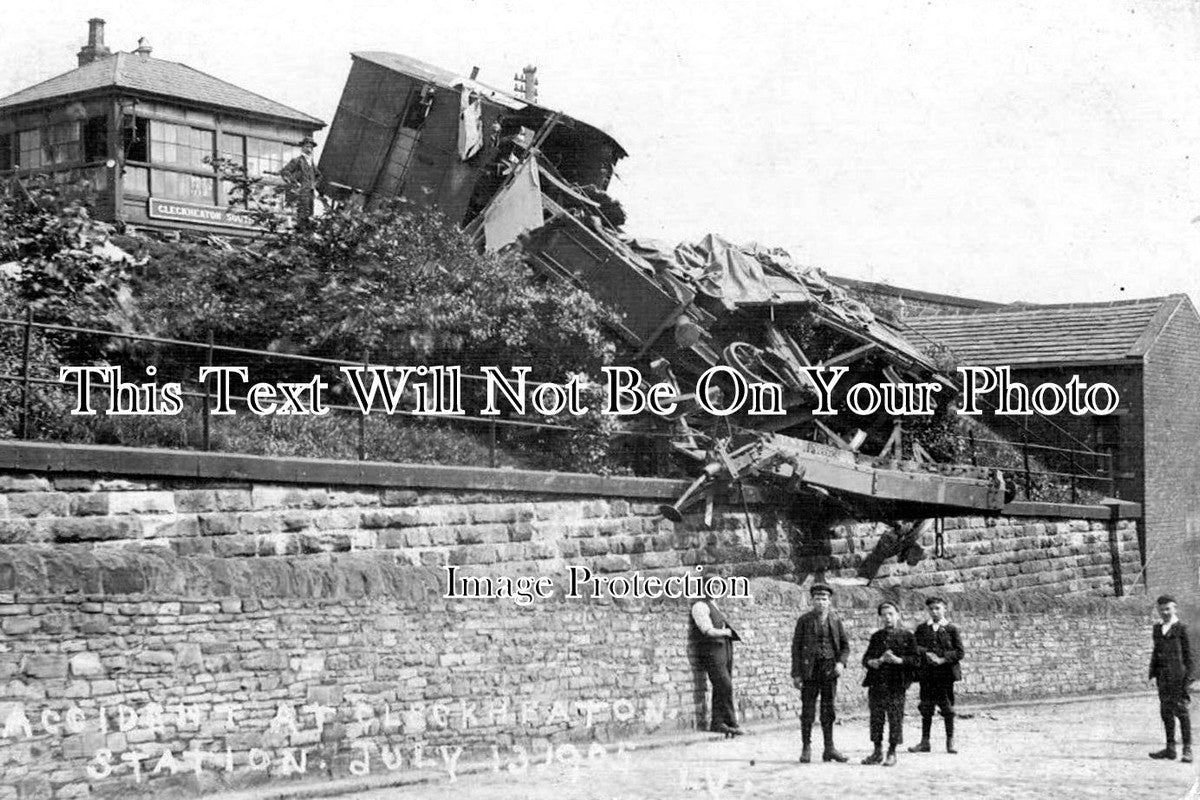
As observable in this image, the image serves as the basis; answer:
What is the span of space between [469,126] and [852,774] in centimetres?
976

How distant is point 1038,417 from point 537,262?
1383 cm

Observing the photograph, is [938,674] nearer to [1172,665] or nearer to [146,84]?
[1172,665]

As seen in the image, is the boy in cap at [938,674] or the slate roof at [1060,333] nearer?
the boy in cap at [938,674]

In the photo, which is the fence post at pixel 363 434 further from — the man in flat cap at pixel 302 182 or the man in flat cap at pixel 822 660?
the man in flat cap at pixel 822 660

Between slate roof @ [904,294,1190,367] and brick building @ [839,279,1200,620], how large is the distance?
0.8 inches

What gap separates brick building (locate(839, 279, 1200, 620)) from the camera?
27766 mm

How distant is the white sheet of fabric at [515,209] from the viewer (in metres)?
18.3

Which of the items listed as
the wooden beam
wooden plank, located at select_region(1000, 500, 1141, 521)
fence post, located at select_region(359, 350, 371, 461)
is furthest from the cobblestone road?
wooden plank, located at select_region(1000, 500, 1141, 521)

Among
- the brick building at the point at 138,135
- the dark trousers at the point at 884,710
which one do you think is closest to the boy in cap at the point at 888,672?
the dark trousers at the point at 884,710

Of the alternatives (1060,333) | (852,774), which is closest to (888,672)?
(852,774)

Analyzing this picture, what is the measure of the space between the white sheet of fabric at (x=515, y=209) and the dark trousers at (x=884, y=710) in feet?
24.8

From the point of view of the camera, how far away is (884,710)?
1300 centimetres

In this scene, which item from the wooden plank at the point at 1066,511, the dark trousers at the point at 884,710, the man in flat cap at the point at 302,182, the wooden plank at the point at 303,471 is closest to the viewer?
the wooden plank at the point at 303,471

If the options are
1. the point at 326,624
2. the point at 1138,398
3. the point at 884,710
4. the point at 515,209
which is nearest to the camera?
the point at 326,624
